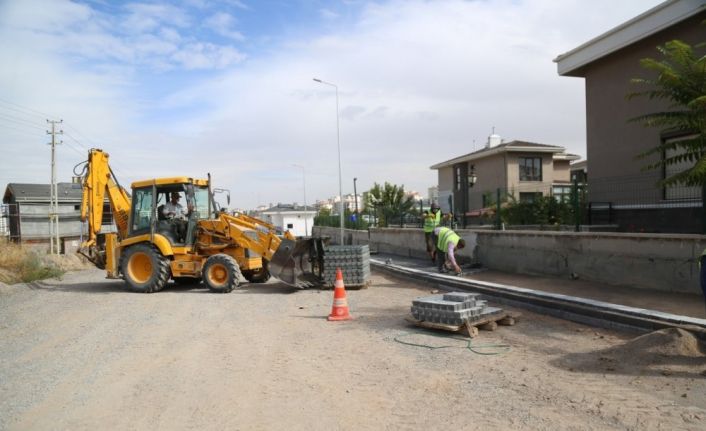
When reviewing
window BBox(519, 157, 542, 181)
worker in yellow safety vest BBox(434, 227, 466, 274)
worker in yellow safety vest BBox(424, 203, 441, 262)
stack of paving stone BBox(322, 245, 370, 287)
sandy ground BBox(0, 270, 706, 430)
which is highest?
window BBox(519, 157, 542, 181)

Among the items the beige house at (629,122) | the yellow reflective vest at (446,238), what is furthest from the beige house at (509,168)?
the yellow reflective vest at (446,238)

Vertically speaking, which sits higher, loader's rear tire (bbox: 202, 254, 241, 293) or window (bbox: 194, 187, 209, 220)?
window (bbox: 194, 187, 209, 220)

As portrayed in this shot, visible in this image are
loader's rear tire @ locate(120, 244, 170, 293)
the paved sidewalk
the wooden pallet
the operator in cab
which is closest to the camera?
the wooden pallet

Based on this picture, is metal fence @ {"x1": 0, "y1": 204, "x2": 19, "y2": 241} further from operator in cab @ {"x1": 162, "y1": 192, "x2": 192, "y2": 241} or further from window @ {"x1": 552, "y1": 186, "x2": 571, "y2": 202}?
window @ {"x1": 552, "y1": 186, "x2": 571, "y2": 202}

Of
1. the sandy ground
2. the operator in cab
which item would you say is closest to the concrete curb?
the sandy ground

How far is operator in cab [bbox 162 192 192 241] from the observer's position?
13.0 meters

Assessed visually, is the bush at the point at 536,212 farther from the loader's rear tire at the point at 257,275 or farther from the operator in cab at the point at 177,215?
the operator in cab at the point at 177,215

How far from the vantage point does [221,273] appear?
1231 centimetres

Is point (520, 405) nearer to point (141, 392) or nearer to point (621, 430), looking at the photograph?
point (621, 430)

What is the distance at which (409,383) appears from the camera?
210 inches

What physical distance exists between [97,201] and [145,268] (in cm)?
253

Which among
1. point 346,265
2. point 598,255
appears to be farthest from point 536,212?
point 346,265

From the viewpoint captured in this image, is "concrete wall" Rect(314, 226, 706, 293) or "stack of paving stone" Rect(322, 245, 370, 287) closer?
"concrete wall" Rect(314, 226, 706, 293)

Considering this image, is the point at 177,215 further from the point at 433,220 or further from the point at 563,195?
the point at 563,195
